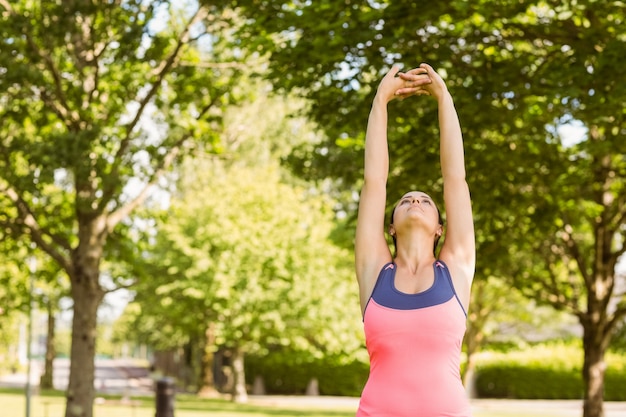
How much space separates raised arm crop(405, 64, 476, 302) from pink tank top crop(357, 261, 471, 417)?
7.4 inches

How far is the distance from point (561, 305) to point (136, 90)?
29.1 ft

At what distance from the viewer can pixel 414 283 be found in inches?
131

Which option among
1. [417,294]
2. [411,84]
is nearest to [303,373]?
[411,84]

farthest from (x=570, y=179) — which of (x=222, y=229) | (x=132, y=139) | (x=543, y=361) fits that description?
(x=543, y=361)

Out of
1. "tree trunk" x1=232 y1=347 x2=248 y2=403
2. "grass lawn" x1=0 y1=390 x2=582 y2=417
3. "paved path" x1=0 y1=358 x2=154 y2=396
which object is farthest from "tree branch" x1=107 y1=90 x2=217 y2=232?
"tree trunk" x1=232 y1=347 x2=248 y2=403

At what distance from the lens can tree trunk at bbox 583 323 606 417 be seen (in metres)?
16.1

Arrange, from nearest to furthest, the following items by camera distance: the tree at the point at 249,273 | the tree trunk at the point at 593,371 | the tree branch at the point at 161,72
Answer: the tree branch at the point at 161,72, the tree trunk at the point at 593,371, the tree at the point at 249,273

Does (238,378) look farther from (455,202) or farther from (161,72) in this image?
(455,202)

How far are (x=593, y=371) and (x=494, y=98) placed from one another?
21.0 feet

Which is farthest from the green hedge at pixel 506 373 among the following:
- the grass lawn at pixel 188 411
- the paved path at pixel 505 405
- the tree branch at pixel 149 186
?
the tree branch at pixel 149 186

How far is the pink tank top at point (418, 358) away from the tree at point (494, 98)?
6915 millimetres

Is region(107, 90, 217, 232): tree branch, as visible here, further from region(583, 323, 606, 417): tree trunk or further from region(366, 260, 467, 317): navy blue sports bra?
region(366, 260, 467, 317): navy blue sports bra

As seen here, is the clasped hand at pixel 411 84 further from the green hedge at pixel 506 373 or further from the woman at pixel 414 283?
the green hedge at pixel 506 373

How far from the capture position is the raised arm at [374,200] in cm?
353
